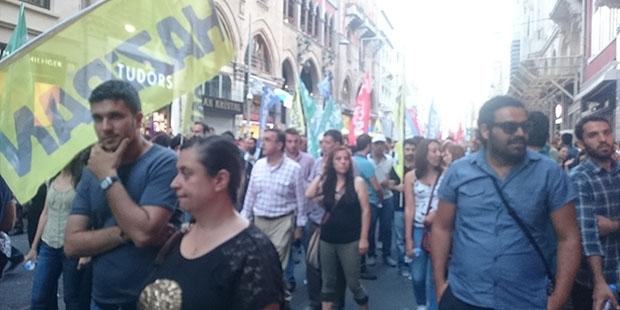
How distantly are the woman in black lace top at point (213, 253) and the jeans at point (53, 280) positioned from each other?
5.88ft

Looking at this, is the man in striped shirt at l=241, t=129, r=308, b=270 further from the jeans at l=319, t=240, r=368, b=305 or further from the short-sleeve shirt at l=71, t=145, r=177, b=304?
the short-sleeve shirt at l=71, t=145, r=177, b=304

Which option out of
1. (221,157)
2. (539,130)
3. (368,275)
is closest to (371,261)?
(368,275)

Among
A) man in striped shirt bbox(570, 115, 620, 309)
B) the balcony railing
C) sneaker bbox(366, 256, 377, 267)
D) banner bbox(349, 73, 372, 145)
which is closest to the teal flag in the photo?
sneaker bbox(366, 256, 377, 267)

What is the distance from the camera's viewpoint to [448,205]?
11.5ft

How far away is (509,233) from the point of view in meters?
3.19

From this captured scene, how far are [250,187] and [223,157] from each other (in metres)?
4.30

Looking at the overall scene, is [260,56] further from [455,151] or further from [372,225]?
[455,151]

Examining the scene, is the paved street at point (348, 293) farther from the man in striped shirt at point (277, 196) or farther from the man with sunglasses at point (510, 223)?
the man with sunglasses at point (510, 223)

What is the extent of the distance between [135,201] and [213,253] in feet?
2.71

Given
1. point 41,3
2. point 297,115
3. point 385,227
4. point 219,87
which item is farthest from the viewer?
point 219,87

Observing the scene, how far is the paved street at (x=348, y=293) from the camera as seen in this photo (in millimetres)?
6840

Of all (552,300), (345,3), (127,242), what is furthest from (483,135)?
(345,3)

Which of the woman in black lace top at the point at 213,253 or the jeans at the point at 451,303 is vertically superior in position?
the woman in black lace top at the point at 213,253

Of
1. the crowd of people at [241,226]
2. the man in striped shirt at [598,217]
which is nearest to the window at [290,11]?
the crowd of people at [241,226]
